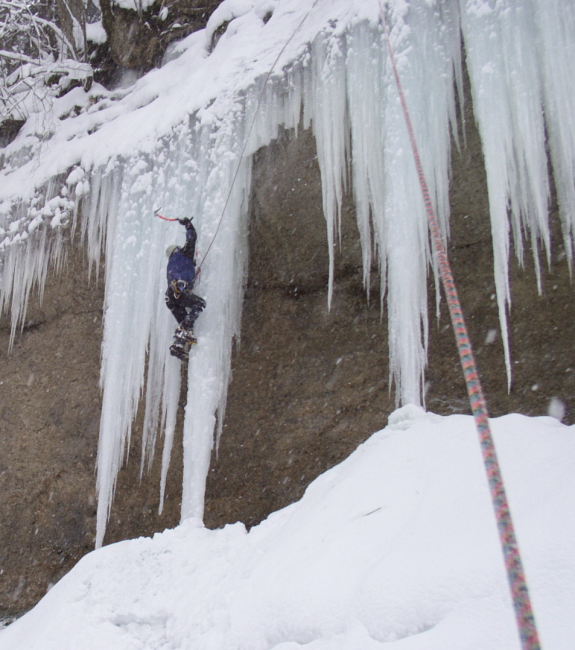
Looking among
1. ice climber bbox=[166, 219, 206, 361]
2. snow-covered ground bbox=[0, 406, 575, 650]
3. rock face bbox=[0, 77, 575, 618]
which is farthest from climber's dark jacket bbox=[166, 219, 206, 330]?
snow-covered ground bbox=[0, 406, 575, 650]

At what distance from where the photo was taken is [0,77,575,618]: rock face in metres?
3.46

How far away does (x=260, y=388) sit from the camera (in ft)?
13.6

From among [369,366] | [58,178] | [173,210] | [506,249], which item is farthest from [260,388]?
[58,178]

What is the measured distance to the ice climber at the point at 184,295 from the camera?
3986mm

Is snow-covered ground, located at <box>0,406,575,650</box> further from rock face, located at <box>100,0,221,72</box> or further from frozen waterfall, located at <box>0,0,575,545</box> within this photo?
rock face, located at <box>100,0,221,72</box>

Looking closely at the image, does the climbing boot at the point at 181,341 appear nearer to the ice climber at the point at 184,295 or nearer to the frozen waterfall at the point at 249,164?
the ice climber at the point at 184,295

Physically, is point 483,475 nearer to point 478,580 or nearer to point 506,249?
point 478,580

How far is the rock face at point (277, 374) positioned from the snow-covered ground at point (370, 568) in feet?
2.34

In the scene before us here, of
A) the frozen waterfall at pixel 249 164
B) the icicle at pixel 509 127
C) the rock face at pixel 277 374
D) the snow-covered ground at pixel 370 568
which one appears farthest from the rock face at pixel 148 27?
the snow-covered ground at pixel 370 568

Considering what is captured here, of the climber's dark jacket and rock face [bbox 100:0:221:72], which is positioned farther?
rock face [bbox 100:0:221:72]

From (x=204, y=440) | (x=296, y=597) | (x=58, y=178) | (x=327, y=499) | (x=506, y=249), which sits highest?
(x=58, y=178)

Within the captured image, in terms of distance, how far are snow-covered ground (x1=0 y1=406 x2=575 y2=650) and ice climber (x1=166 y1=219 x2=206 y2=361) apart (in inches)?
54.7

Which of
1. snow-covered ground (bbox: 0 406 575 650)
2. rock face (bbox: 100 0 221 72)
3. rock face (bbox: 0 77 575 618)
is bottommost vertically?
snow-covered ground (bbox: 0 406 575 650)

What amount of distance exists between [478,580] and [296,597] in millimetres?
727
